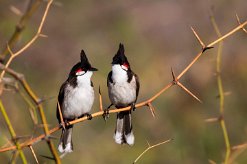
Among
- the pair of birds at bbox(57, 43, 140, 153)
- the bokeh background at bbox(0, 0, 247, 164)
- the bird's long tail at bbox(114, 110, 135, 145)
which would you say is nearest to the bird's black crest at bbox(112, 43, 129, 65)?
the pair of birds at bbox(57, 43, 140, 153)

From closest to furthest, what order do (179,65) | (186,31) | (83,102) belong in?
(83,102)
(179,65)
(186,31)

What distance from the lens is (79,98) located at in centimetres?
388

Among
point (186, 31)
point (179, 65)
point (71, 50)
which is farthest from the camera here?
point (186, 31)

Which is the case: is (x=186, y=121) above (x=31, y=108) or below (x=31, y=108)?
below

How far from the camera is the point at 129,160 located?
16.8 feet

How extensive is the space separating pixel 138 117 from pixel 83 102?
162cm

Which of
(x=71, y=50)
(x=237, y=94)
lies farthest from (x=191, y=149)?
(x=71, y=50)

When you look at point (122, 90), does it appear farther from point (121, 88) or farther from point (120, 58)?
point (120, 58)

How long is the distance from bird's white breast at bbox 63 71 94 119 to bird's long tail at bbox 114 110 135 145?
0.22 m

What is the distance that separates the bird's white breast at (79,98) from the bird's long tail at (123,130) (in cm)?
22

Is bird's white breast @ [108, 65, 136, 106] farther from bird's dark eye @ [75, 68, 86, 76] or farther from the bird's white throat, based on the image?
bird's dark eye @ [75, 68, 86, 76]

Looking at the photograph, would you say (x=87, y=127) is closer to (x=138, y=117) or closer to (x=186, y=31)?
(x=138, y=117)

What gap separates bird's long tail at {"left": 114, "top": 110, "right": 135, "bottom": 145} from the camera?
3471 millimetres

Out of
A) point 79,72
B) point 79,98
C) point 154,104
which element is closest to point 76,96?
point 79,98
